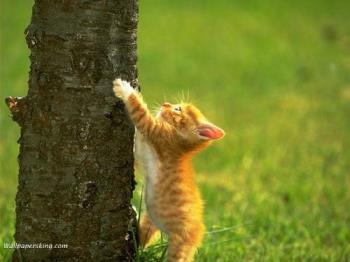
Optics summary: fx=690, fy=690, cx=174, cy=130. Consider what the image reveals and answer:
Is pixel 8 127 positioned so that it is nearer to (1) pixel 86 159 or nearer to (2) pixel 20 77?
(2) pixel 20 77

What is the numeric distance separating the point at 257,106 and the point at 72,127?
697 centimetres

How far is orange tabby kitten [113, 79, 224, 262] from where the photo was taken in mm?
3812

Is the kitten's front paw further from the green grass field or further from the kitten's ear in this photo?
the green grass field

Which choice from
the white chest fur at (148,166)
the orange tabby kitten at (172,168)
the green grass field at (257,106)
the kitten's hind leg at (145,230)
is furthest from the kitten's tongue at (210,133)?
the green grass field at (257,106)

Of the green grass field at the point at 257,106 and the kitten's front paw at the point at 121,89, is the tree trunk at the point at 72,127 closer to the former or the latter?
the kitten's front paw at the point at 121,89

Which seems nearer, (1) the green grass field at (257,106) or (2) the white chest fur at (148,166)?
(2) the white chest fur at (148,166)

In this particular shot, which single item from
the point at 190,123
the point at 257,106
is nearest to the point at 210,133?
the point at 190,123

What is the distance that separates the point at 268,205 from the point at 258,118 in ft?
10.9

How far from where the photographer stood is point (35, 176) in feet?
12.0

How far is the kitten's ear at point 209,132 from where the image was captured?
3.89 meters

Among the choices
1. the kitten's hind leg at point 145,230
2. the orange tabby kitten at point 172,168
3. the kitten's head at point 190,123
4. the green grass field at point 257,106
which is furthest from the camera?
the green grass field at point 257,106

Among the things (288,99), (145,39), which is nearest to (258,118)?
(288,99)

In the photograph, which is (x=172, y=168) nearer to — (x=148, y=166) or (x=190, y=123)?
(x=148, y=166)

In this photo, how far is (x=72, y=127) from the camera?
141 inches
